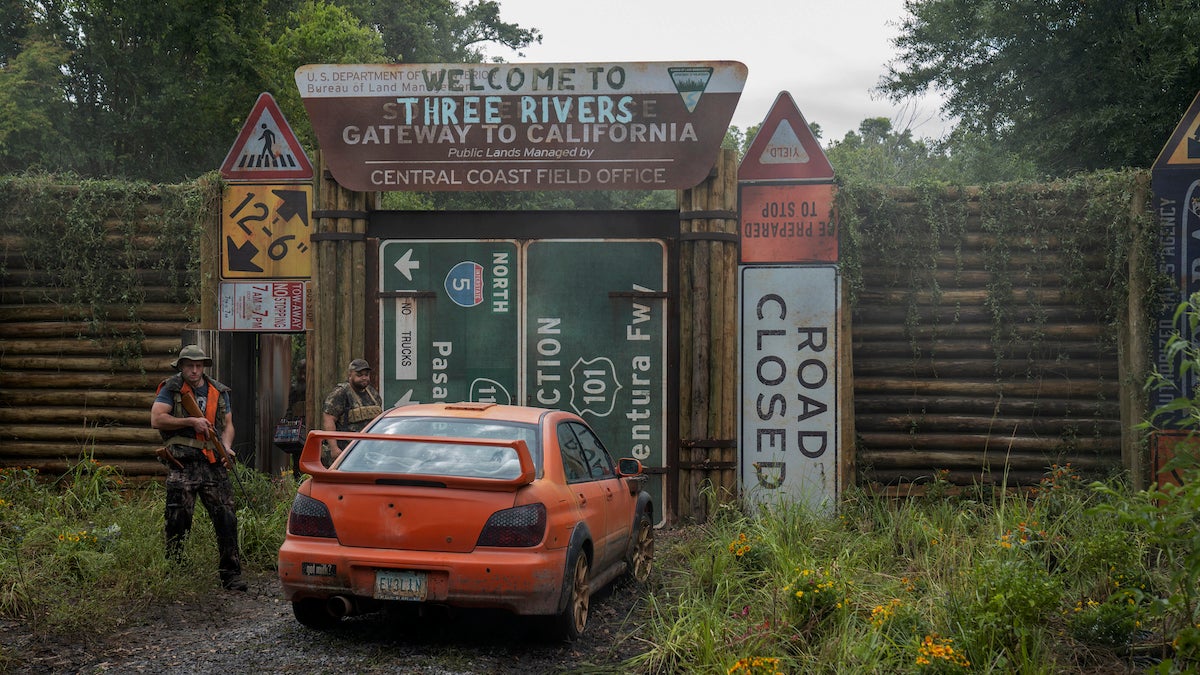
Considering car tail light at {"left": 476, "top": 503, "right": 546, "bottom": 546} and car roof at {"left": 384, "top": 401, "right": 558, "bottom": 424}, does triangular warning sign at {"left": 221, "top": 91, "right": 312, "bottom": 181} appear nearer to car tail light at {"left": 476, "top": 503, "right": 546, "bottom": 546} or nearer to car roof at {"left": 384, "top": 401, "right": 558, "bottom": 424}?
car roof at {"left": 384, "top": 401, "right": 558, "bottom": 424}

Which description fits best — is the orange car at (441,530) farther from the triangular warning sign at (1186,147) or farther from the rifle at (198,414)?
the triangular warning sign at (1186,147)

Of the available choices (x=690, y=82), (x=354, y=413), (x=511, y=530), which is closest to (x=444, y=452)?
(x=511, y=530)

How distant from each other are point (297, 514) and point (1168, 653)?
484cm

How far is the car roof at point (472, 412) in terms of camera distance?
7316mm

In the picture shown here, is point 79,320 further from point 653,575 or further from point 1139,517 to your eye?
point 1139,517

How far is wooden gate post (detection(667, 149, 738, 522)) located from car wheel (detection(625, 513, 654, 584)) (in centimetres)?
187

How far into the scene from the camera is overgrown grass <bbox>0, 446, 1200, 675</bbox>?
5.71m

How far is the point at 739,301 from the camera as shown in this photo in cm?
1083

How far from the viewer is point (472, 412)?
24.2ft

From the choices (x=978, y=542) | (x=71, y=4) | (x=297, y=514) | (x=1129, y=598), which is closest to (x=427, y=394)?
(x=297, y=514)

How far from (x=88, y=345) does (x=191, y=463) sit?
147 inches

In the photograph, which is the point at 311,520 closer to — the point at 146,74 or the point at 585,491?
the point at 585,491

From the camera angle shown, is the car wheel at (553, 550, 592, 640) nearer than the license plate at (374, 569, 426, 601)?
No

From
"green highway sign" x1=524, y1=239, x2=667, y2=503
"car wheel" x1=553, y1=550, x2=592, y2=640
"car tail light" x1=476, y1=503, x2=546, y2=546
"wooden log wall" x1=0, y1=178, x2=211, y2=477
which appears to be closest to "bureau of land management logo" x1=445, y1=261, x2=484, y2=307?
"green highway sign" x1=524, y1=239, x2=667, y2=503
